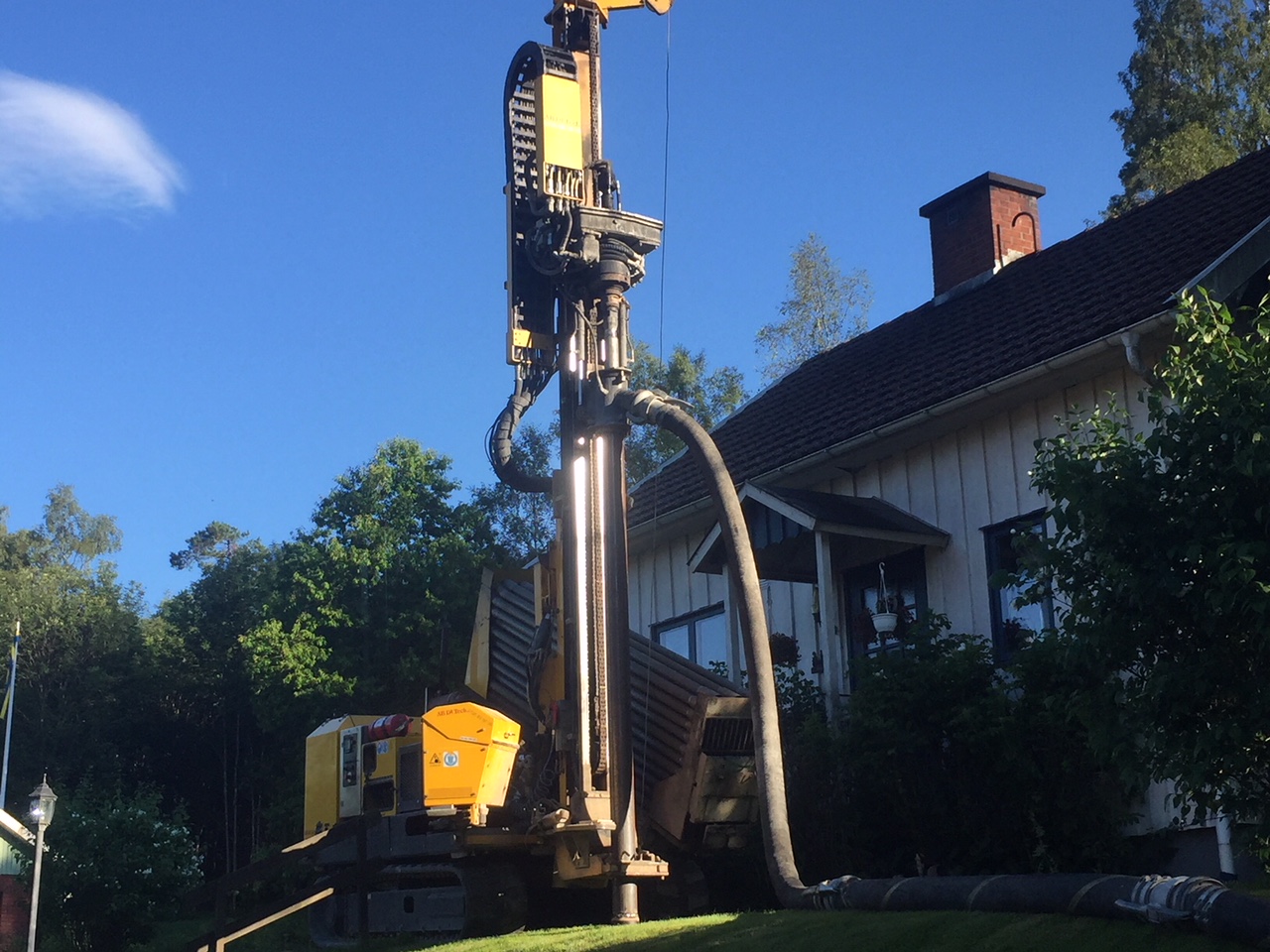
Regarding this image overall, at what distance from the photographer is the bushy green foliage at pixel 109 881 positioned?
2366cm

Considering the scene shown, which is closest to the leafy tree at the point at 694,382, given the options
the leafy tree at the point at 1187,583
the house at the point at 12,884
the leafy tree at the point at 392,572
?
the leafy tree at the point at 392,572

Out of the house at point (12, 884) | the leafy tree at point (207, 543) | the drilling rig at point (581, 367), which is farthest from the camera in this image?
the leafy tree at point (207, 543)

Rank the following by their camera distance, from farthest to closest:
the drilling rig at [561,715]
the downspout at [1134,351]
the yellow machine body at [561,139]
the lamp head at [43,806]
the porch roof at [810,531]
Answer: the lamp head at [43,806]
the porch roof at [810,531]
the yellow machine body at [561,139]
the downspout at [1134,351]
the drilling rig at [561,715]

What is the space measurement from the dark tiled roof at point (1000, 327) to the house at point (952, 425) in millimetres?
43

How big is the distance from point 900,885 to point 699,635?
10469mm

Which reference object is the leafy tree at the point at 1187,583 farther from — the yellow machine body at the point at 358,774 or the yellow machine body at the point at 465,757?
the yellow machine body at the point at 358,774

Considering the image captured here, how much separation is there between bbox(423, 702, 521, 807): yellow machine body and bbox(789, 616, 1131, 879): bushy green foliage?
302 cm

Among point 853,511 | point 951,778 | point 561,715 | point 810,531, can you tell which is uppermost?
point 853,511

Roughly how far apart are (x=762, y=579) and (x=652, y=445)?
22.3m

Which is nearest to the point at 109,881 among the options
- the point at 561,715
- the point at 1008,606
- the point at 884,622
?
the point at 561,715

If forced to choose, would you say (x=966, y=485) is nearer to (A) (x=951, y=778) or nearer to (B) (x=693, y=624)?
(A) (x=951, y=778)

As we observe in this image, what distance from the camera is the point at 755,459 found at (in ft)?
66.1

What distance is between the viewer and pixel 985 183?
21.5m

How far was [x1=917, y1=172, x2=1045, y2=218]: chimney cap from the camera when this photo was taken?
21.5m
